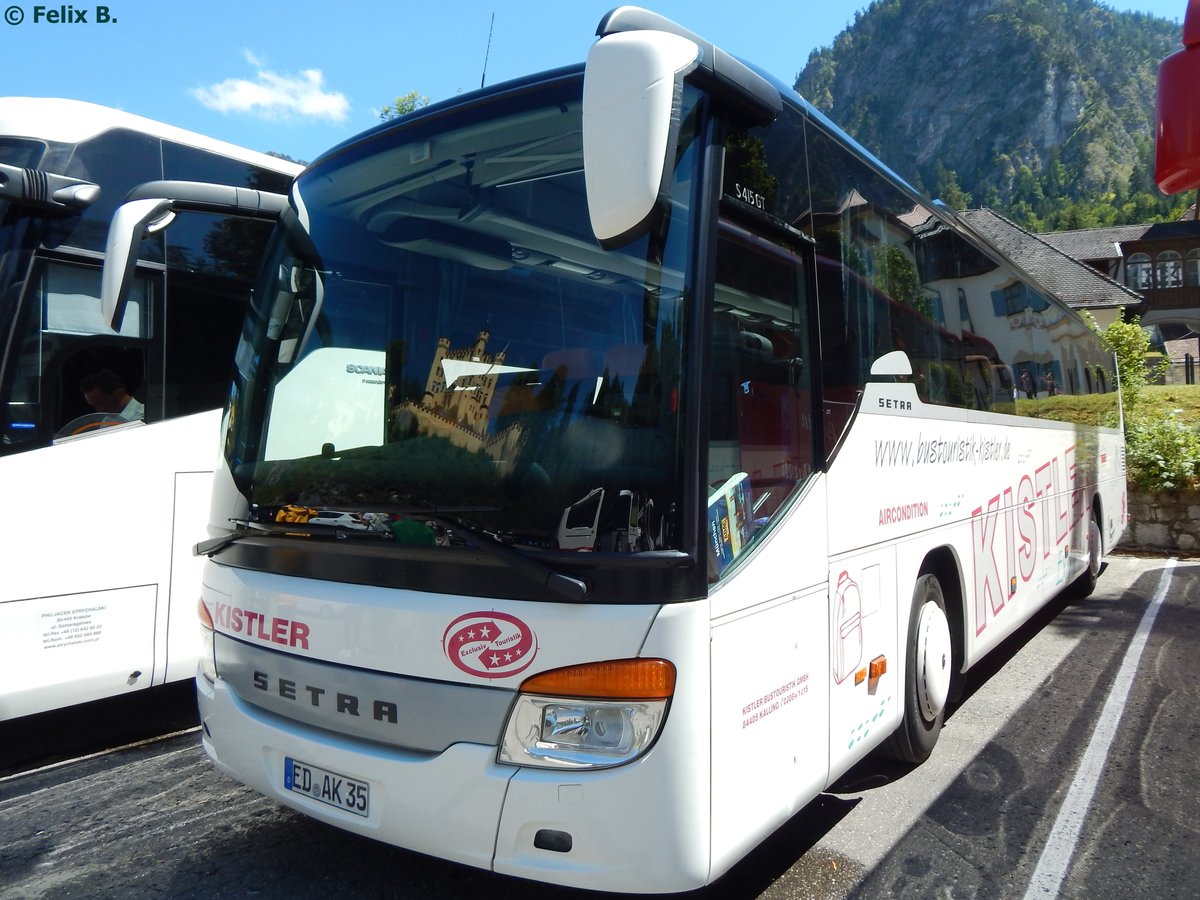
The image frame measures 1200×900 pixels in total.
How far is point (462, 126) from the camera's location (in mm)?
3135

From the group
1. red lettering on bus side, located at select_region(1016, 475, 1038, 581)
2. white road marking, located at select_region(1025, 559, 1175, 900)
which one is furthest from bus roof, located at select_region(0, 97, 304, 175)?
red lettering on bus side, located at select_region(1016, 475, 1038, 581)

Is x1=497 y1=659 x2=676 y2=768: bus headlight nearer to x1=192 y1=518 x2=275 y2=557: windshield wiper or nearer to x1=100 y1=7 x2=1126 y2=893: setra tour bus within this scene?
x1=100 y1=7 x2=1126 y2=893: setra tour bus

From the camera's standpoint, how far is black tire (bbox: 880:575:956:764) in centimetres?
431

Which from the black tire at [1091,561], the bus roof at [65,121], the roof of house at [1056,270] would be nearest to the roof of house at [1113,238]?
the roof of house at [1056,270]

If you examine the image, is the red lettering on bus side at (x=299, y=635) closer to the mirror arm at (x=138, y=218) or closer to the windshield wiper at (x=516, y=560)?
the windshield wiper at (x=516, y=560)

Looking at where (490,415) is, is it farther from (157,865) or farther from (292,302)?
(157,865)

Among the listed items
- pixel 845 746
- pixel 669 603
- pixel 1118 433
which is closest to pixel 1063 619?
pixel 1118 433

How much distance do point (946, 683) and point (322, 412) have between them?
136 inches

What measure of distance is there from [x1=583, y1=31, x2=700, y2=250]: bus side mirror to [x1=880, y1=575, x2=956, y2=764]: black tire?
2.80 meters

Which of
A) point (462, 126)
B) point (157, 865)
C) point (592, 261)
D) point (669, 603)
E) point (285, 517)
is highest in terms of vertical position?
point (462, 126)

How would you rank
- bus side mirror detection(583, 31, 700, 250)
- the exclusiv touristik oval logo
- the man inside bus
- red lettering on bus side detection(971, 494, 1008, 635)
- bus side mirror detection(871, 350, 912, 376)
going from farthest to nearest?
red lettering on bus side detection(971, 494, 1008, 635) → the man inside bus → bus side mirror detection(871, 350, 912, 376) → the exclusiv touristik oval logo → bus side mirror detection(583, 31, 700, 250)

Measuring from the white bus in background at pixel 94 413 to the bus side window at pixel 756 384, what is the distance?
287cm

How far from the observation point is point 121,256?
12.3 feet

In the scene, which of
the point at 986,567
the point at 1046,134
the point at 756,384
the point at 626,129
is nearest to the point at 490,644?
the point at 756,384
